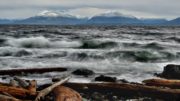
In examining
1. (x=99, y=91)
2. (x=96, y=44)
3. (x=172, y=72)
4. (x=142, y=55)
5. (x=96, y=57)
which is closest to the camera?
(x=99, y=91)

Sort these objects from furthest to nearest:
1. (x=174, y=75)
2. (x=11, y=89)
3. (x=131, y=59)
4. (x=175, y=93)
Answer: (x=131, y=59)
(x=174, y=75)
(x=175, y=93)
(x=11, y=89)

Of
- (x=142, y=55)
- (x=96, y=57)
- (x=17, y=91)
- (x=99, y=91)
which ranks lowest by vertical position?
(x=142, y=55)

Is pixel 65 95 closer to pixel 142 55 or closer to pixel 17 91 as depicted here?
pixel 17 91

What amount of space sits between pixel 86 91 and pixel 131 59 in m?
14.2

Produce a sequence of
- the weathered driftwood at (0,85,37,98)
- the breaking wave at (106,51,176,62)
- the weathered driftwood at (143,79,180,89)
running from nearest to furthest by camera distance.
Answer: the weathered driftwood at (0,85,37,98), the weathered driftwood at (143,79,180,89), the breaking wave at (106,51,176,62)

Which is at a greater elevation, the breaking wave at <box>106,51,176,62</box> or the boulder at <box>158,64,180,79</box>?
the boulder at <box>158,64,180,79</box>

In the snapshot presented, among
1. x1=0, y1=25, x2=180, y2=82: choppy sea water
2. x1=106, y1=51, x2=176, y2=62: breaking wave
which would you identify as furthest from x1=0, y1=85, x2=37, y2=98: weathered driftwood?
x1=106, y1=51, x2=176, y2=62: breaking wave

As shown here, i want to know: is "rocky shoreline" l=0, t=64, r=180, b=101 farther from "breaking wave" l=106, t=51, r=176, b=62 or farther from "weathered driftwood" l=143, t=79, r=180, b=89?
"breaking wave" l=106, t=51, r=176, b=62

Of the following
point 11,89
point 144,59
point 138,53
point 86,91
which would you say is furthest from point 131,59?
point 11,89

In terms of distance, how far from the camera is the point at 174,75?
16391 mm

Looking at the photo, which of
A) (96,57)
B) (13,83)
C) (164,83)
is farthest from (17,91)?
(96,57)

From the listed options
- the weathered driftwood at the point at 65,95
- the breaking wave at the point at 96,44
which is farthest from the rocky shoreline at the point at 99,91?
the breaking wave at the point at 96,44

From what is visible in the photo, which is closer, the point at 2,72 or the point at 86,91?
the point at 86,91

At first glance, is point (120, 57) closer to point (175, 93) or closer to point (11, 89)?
point (175, 93)
